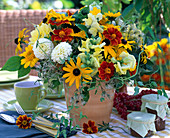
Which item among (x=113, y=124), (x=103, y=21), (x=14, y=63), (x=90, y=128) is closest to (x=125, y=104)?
(x=113, y=124)

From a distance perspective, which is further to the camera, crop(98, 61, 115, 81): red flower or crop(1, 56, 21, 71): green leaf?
crop(1, 56, 21, 71): green leaf

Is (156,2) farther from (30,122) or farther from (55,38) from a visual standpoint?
(30,122)

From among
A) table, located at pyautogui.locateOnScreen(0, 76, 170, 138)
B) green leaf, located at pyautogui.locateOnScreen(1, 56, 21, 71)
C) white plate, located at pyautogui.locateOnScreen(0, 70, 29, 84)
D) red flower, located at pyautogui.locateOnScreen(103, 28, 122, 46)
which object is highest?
red flower, located at pyautogui.locateOnScreen(103, 28, 122, 46)

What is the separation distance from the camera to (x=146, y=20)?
73.2 inches

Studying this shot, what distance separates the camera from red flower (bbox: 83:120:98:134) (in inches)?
29.2

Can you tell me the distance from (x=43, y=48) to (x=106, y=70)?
0.20 m

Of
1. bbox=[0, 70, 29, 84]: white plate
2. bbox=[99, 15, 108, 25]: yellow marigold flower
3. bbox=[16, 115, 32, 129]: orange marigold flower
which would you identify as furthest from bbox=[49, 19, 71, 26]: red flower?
bbox=[0, 70, 29, 84]: white plate

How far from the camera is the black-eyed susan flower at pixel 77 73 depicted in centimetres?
68

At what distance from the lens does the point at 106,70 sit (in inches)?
27.1

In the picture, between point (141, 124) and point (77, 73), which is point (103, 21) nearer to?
point (77, 73)

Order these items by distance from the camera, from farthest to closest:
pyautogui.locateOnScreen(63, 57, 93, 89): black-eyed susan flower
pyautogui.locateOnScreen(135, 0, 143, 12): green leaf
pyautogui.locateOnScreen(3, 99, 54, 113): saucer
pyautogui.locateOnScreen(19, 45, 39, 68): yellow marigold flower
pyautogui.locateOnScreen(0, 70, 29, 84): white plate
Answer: pyautogui.locateOnScreen(135, 0, 143, 12): green leaf
pyautogui.locateOnScreen(0, 70, 29, 84): white plate
pyautogui.locateOnScreen(3, 99, 54, 113): saucer
pyautogui.locateOnScreen(19, 45, 39, 68): yellow marigold flower
pyautogui.locateOnScreen(63, 57, 93, 89): black-eyed susan flower

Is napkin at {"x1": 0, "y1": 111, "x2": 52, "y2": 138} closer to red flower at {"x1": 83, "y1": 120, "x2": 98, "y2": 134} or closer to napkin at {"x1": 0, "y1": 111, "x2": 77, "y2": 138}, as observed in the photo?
napkin at {"x1": 0, "y1": 111, "x2": 77, "y2": 138}

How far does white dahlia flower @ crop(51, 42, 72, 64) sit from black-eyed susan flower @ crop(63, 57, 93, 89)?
35 mm

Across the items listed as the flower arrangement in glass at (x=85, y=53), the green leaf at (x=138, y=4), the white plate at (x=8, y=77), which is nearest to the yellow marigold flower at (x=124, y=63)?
the flower arrangement in glass at (x=85, y=53)
